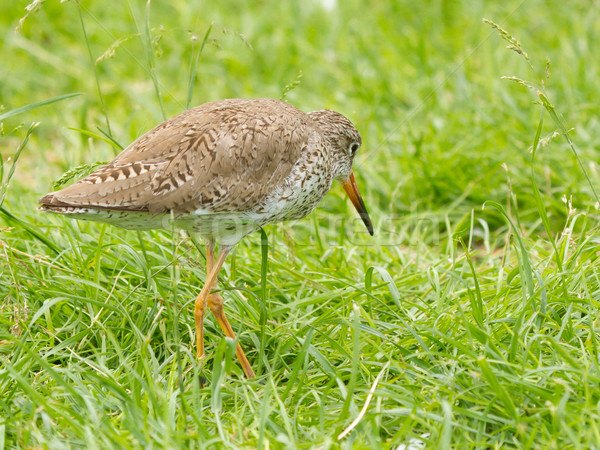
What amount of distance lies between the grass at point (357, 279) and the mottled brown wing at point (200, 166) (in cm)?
30

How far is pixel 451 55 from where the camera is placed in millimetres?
7836

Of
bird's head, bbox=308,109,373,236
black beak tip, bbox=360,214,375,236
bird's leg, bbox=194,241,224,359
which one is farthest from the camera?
black beak tip, bbox=360,214,375,236

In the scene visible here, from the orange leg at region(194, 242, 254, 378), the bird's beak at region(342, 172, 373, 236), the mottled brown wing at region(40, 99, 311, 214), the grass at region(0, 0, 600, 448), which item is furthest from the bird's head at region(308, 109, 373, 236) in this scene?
the orange leg at region(194, 242, 254, 378)

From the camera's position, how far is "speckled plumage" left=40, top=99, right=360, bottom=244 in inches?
145

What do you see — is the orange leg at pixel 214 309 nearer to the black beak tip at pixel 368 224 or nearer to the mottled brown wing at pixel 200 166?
the mottled brown wing at pixel 200 166

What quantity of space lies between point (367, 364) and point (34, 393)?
1.60 meters

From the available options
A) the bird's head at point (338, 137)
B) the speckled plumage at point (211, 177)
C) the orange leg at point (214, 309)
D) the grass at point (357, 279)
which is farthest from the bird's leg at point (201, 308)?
the bird's head at point (338, 137)

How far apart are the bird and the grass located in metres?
0.23

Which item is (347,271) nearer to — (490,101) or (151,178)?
(151,178)

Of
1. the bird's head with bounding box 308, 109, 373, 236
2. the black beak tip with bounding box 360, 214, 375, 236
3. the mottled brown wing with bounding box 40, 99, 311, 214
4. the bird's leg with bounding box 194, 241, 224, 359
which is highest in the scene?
the mottled brown wing with bounding box 40, 99, 311, 214

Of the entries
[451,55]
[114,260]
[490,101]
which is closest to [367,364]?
[114,260]

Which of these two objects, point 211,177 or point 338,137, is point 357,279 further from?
point 211,177

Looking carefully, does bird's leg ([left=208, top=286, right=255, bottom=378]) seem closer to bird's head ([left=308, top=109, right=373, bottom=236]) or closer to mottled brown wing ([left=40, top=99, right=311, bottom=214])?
mottled brown wing ([left=40, top=99, right=311, bottom=214])

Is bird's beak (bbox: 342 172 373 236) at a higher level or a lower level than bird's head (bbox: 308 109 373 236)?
lower
